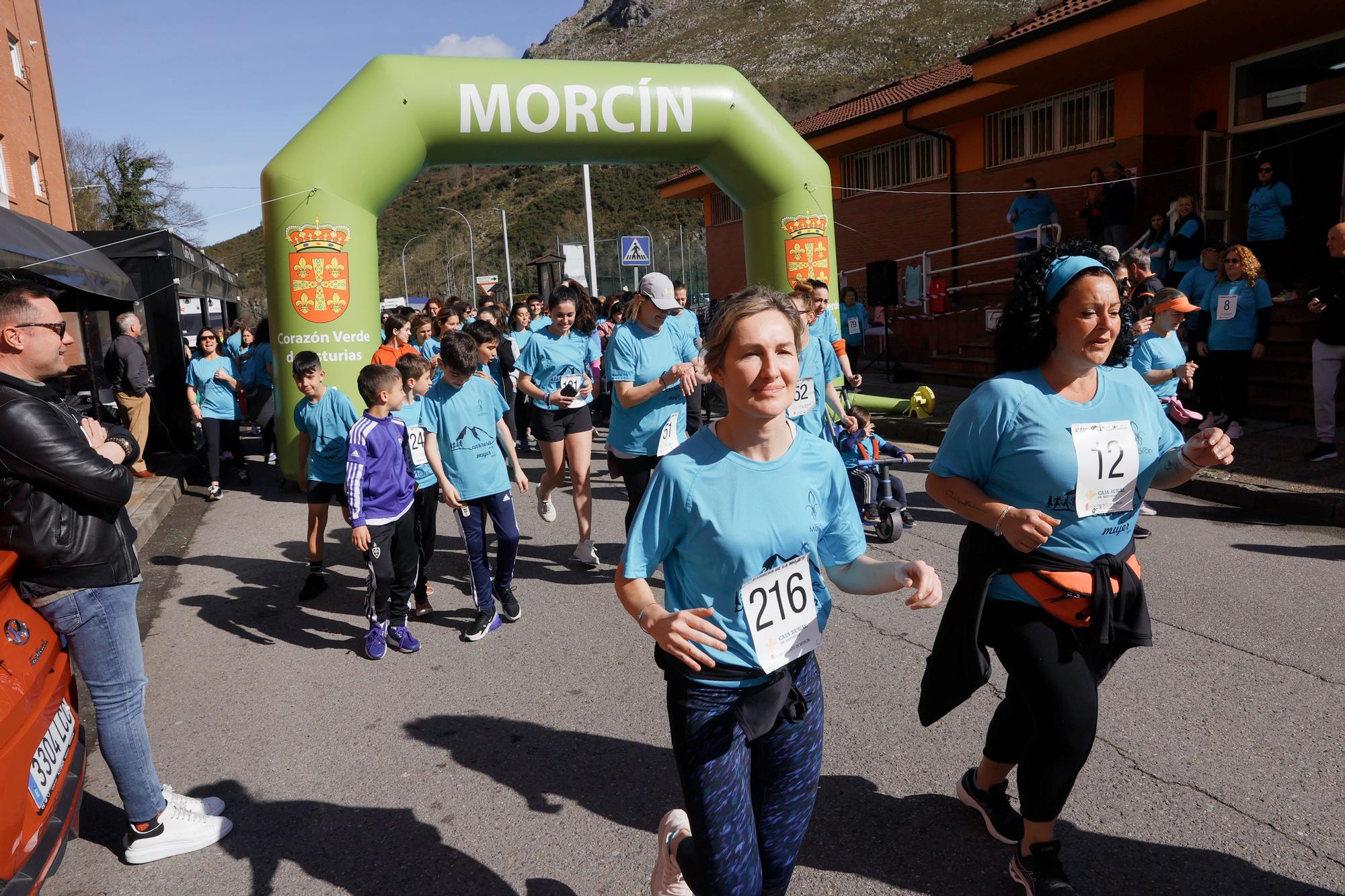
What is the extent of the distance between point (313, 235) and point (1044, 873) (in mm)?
8920

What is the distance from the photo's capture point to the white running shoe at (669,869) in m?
2.41

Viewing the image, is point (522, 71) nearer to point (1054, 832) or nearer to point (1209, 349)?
point (1209, 349)

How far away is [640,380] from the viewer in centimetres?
556

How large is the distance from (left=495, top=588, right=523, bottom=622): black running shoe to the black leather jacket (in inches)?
106

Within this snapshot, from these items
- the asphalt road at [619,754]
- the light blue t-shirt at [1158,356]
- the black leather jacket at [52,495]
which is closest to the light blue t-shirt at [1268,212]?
the light blue t-shirt at [1158,356]

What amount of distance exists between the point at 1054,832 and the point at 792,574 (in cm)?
155

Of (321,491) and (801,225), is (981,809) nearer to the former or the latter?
(321,491)

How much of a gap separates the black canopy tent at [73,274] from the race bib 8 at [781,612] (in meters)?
4.43

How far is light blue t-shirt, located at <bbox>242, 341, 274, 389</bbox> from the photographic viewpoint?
→ 1149cm

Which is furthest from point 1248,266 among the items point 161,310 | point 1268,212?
point 161,310

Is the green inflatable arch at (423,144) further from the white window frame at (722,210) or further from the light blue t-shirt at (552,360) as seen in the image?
the white window frame at (722,210)

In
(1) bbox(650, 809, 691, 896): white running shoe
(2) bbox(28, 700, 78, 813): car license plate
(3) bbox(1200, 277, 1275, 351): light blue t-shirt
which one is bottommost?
(1) bbox(650, 809, 691, 896): white running shoe

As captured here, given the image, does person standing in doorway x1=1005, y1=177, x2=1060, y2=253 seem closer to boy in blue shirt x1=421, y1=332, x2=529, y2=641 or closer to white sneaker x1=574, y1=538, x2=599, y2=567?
white sneaker x1=574, y1=538, x2=599, y2=567

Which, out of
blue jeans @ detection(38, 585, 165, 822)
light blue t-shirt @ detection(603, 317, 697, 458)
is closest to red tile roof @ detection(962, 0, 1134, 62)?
light blue t-shirt @ detection(603, 317, 697, 458)
